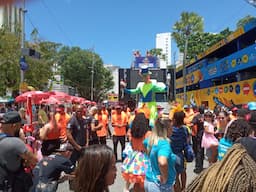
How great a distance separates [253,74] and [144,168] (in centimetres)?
2257

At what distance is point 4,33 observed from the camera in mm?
25594

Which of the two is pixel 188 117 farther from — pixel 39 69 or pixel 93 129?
pixel 39 69

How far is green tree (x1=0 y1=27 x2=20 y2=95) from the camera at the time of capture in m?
24.9

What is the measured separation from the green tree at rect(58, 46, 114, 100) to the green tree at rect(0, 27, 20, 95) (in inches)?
1171

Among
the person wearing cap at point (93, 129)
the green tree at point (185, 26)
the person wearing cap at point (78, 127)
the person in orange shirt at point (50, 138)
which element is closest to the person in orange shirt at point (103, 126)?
the person wearing cap at point (93, 129)

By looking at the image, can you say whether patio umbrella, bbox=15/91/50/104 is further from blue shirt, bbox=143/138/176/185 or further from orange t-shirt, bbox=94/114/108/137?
blue shirt, bbox=143/138/176/185

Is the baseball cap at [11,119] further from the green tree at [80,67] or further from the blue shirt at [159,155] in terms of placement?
the green tree at [80,67]

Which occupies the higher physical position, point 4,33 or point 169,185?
point 4,33

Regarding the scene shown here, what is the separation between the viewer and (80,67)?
187 ft

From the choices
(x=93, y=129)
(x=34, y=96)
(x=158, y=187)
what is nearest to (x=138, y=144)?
(x=158, y=187)

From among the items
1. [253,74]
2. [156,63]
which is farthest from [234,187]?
[253,74]

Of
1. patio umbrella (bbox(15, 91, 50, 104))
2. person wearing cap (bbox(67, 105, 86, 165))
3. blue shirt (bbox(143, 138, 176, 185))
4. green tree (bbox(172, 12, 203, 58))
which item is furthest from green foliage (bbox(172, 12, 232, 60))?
blue shirt (bbox(143, 138, 176, 185))

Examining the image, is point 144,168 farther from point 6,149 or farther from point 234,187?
point 234,187

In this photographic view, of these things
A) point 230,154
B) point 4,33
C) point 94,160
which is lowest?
point 94,160
